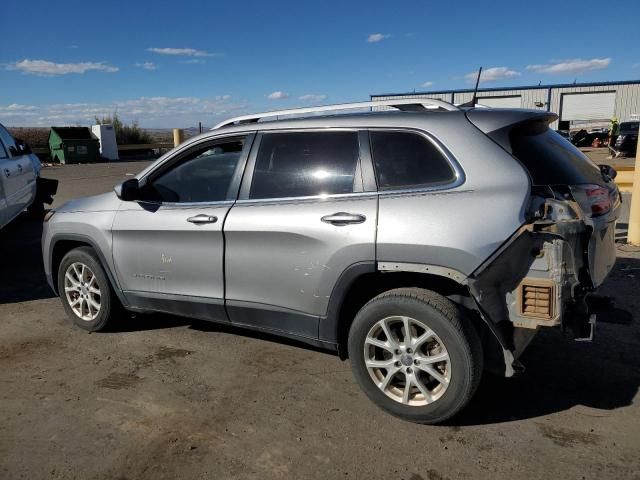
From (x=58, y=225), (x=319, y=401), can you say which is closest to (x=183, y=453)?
(x=319, y=401)

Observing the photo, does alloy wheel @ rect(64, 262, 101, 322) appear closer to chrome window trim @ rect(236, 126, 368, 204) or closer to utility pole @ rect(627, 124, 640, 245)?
chrome window trim @ rect(236, 126, 368, 204)

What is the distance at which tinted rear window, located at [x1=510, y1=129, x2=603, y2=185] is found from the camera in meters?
3.11

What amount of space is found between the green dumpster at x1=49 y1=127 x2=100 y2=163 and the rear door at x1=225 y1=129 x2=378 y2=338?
2869cm

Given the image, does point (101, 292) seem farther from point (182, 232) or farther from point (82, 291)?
point (182, 232)

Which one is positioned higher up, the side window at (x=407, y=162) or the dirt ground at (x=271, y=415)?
the side window at (x=407, y=162)

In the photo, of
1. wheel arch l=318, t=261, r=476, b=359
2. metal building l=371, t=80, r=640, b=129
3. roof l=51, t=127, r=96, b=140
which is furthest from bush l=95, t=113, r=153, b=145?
wheel arch l=318, t=261, r=476, b=359

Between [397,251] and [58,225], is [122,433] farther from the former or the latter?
[58,225]

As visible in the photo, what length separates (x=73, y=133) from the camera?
1196 inches

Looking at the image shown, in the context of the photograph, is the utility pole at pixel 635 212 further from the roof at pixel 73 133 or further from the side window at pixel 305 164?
the roof at pixel 73 133

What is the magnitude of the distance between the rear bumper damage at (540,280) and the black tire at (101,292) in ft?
10.2

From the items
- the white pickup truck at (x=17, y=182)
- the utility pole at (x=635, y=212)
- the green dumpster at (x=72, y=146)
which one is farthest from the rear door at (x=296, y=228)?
the green dumpster at (x=72, y=146)

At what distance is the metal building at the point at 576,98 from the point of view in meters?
45.3

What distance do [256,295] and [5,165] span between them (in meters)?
5.26

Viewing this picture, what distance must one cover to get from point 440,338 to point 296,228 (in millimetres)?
1122
